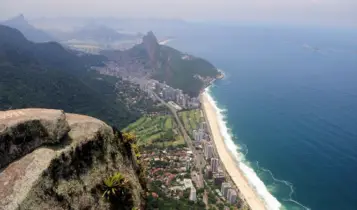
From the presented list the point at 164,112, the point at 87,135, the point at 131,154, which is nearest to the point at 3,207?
the point at 87,135

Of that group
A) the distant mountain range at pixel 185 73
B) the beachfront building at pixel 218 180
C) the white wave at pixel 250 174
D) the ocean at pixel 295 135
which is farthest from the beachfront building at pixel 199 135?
the distant mountain range at pixel 185 73

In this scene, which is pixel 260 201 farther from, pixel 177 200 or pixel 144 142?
pixel 144 142

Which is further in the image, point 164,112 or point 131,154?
point 164,112

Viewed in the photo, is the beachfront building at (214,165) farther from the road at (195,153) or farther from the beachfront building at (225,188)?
the beachfront building at (225,188)

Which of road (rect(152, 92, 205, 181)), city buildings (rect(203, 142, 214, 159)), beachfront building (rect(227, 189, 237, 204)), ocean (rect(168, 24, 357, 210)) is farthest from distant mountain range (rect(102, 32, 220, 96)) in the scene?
beachfront building (rect(227, 189, 237, 204))

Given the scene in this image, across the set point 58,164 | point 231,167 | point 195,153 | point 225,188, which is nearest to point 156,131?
point 195,153

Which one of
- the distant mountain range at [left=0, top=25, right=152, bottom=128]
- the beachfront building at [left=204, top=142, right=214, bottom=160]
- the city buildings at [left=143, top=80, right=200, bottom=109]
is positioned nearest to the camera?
the beachfront building at [left=204, top=142, right=214, bottom=160]

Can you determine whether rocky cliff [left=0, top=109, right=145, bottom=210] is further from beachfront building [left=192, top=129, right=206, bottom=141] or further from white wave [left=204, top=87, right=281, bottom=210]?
beachfront building [left=192, top=129, right=206, bottom=141]
